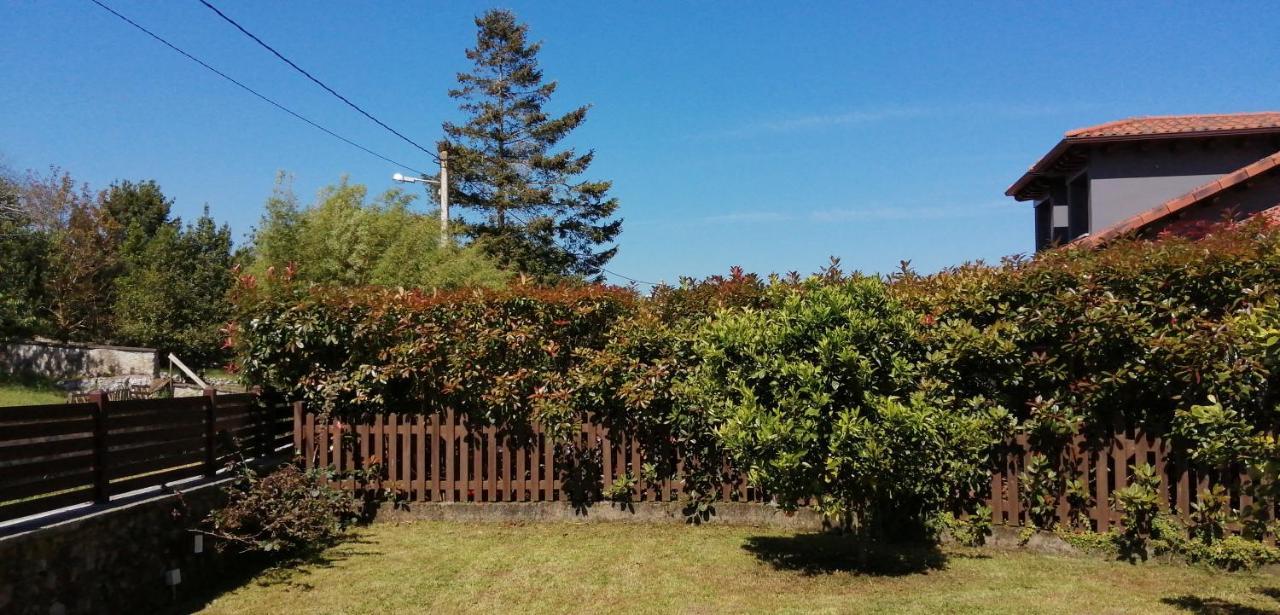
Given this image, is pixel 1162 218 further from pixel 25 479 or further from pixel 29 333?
pixel 29 333

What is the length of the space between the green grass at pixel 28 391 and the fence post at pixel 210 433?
1813 centimetres

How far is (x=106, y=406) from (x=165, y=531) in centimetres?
106

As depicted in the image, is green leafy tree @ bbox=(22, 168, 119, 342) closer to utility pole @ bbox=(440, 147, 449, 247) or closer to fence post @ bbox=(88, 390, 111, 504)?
utility pole @ bbox=(440, 147, 449, 247)

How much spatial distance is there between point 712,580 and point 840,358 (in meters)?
2.06

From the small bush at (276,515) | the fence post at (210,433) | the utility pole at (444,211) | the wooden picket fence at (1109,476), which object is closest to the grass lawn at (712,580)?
the small bush at (276,515)

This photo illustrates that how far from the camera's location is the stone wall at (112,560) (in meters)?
4.91

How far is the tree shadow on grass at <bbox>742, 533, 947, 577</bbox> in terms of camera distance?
6.81m

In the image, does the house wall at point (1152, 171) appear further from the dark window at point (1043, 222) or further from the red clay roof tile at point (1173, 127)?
the dark window at point (1043, 222)

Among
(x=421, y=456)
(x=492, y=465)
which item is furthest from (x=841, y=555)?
(x=421, y=456)

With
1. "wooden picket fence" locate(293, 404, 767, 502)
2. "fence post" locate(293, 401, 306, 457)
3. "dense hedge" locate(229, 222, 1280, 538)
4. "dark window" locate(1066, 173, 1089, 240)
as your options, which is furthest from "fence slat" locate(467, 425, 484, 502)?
"dark window" locate(1066, 173, 1089, 240)

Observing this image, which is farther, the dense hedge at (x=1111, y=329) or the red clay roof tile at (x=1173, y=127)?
the red clay roof tile at (x=1173, y=127)

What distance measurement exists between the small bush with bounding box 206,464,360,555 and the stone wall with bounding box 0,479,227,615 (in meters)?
0.21

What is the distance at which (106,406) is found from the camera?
20.0 feet

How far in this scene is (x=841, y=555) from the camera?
7262 mm
